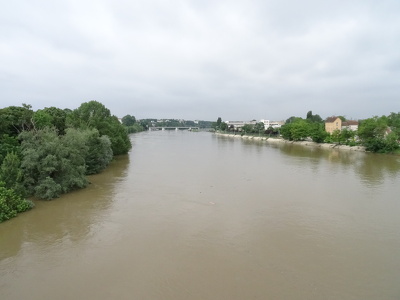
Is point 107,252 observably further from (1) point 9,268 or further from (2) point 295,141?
(2) point 295,141

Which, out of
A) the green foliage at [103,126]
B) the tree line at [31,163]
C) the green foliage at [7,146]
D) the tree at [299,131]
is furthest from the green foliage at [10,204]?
the tree at [299,131]

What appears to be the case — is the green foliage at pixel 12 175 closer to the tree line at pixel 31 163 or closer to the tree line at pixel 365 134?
the tree line at pixel 31 163

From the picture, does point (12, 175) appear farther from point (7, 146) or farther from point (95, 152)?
point (95, 152)

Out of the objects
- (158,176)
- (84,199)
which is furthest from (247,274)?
(158,176)

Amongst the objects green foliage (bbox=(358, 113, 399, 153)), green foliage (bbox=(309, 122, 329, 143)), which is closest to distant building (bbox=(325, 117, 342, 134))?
green foliage (bbox=(309, 122, 329, 143))

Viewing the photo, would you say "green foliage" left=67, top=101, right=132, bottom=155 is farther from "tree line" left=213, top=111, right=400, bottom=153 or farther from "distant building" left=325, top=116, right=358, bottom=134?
"distant building" left=325, top=116, right=358, bottom=134

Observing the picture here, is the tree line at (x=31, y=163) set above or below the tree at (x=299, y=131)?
below

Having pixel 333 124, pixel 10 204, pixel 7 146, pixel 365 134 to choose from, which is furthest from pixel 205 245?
pixel 333 124
